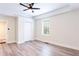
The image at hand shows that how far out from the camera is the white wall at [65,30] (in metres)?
5.59

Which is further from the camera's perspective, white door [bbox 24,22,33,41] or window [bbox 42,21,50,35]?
white door [bbox 24,22,33,41]

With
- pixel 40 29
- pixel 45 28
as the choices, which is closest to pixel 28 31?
pixel 40 29

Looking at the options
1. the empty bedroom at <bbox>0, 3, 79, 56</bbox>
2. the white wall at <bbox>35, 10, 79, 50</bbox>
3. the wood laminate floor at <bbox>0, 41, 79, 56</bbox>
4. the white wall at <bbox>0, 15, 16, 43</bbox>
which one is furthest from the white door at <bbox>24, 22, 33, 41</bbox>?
the wood laminate floor at <bbox>0, 41, 79, 56</bbox>

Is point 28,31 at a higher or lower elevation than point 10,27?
lower

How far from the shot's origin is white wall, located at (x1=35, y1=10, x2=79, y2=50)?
5.59 m

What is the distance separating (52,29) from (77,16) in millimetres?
2423

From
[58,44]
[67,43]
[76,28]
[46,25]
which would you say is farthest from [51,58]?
[46,25]

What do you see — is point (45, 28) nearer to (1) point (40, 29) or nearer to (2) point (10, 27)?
(1) point (40, 29)

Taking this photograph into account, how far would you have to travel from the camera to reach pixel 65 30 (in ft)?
20.6

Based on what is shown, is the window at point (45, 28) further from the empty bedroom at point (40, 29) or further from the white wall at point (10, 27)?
the white wall at point (10, 27)

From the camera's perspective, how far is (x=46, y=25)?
334 inches

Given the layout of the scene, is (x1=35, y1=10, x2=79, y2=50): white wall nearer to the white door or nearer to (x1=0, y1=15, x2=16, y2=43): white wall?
the white door

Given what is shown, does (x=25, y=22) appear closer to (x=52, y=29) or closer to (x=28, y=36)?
(x=28, y=36)

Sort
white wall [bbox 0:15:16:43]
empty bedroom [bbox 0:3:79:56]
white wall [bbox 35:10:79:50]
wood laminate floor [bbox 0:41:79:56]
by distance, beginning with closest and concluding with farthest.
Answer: wood laminate floor [bbox 0:41:79:56] < empty bedroom [bbox 0:3:79:56] < white wall [bbox 35:10:79:50] < white wall [bbox 0:15:16:43]
